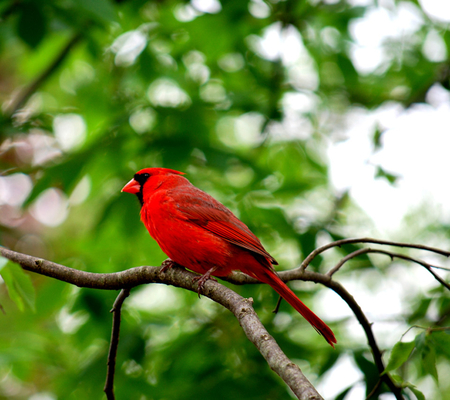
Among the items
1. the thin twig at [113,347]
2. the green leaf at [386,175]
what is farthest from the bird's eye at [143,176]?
the green leaf at [386,175]

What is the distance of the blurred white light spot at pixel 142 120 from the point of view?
411 centimetres

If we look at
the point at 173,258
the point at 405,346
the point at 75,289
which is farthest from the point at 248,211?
the point at 405,346

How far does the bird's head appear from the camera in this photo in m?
3.84

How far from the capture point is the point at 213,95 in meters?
6.14

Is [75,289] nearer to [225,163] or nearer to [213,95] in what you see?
[225,163]

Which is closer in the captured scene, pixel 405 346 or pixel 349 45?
pixel 405 346

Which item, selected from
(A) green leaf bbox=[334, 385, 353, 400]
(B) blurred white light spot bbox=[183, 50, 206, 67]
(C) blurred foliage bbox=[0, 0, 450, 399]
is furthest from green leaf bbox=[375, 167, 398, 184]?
(B) blurred white light spot bbox=[183, 50, 206, 67]

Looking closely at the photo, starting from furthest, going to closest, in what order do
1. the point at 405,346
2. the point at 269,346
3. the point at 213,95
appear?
1. the point at 213,95
2. the point at 405,346
3. the point at 269,346

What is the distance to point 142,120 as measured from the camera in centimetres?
475

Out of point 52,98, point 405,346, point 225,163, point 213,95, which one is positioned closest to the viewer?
point 405,346

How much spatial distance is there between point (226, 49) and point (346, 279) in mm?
2789

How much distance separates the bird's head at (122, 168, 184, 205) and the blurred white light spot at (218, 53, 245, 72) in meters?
2.21

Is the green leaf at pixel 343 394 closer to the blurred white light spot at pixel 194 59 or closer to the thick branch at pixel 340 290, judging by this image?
the thick branch at pixel 340 290

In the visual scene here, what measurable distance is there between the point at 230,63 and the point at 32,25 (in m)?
3.07
